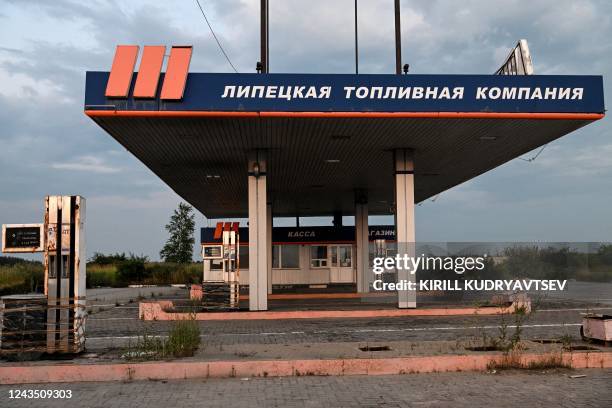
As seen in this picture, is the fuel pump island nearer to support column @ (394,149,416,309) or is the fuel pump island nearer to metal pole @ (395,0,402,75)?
support column @ (394,149,416,309)

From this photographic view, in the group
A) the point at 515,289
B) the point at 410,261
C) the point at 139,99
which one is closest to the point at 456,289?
the point at 515,289

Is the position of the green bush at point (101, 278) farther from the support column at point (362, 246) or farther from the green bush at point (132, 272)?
the support column at point (362, 246)

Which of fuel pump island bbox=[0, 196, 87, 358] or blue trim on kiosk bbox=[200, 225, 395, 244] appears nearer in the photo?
fuel pump island bbox=[0, 196, 87, 358]

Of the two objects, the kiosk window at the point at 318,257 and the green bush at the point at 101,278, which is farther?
the green bush at the point at 101,278

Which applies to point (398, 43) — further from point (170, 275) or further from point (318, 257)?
point (170, 275)

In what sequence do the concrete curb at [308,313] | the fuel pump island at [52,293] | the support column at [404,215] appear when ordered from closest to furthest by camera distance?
the fuel pump island at [52,293]
the concrete curb at [308,313]
the support column at [404,215]

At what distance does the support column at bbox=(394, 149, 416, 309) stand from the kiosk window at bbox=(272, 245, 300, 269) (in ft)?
55.4

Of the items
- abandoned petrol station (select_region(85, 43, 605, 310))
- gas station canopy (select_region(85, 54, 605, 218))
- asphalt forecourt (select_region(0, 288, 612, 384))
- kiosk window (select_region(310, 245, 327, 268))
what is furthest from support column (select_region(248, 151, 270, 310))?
kiosk window (select_region(310, 245, 327, 268))

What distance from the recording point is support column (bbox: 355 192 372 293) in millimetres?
30031

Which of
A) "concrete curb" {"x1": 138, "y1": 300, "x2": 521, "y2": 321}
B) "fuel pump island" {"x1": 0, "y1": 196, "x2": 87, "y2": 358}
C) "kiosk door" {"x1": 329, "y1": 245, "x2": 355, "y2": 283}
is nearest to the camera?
"fuel pump island" {"x1": 0, "y1": 196, "x2": 87, "y2": 358}

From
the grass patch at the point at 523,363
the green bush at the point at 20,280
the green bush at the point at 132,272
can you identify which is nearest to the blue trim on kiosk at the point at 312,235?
the green bush at the point at 20,280

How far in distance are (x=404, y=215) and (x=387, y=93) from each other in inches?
203

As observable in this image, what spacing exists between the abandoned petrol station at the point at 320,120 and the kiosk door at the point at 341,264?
12.3 metres

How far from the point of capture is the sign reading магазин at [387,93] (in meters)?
16.1
